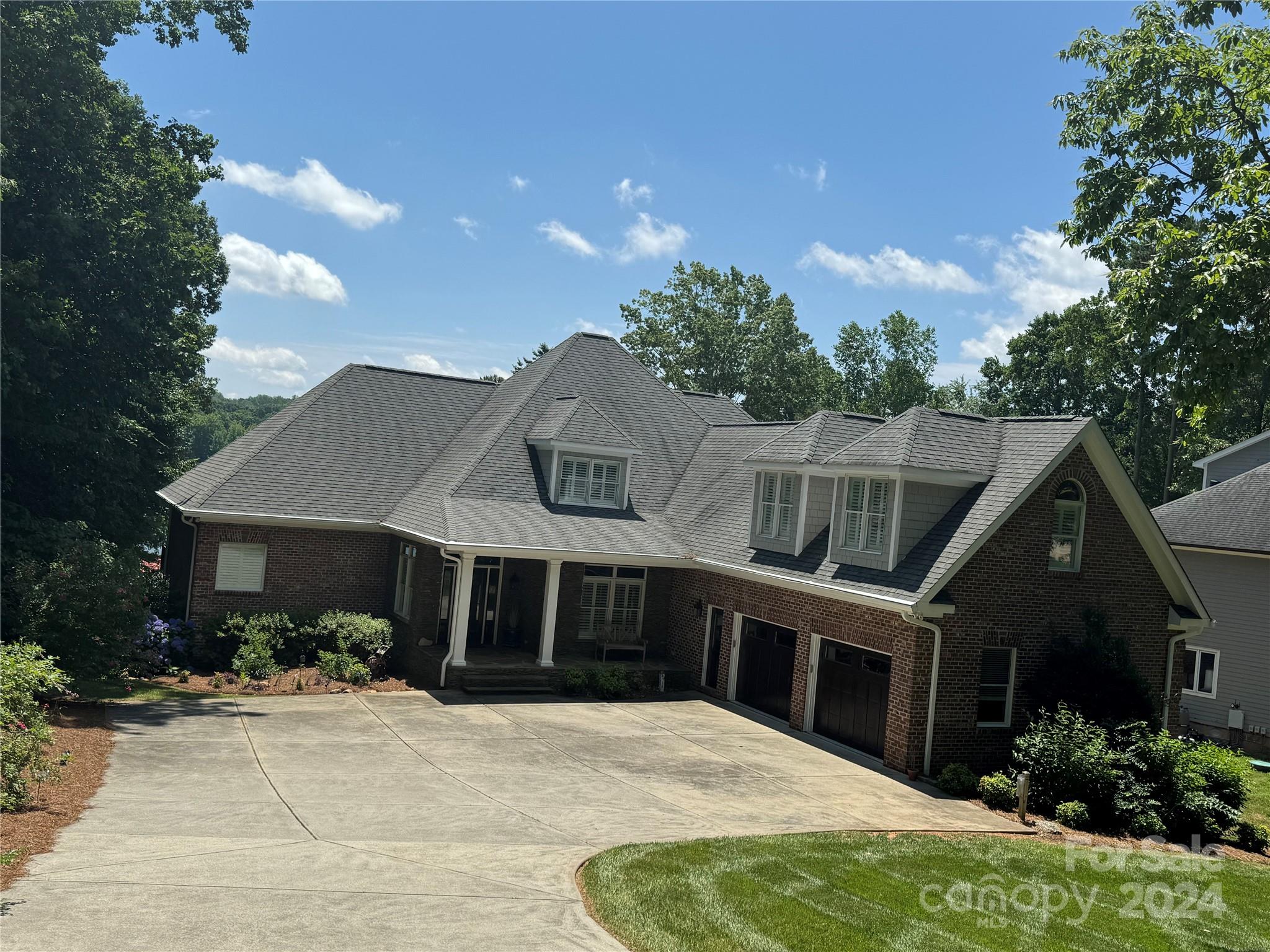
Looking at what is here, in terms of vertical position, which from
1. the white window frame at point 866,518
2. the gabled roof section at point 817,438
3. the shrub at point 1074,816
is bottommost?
the shrub at point 1074,816

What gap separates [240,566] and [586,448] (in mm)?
8879

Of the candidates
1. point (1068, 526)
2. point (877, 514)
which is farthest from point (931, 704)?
point (1068, 526)

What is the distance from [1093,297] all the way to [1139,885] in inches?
1751

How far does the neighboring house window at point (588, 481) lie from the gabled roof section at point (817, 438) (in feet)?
15.3

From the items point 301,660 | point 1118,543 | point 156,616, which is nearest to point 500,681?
point 301,660

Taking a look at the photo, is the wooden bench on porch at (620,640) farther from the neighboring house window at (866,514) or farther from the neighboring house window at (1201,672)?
the neighboring house window at (1201,672)

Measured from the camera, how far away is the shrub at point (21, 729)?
11281mm

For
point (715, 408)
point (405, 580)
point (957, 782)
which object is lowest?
point (957, 782)

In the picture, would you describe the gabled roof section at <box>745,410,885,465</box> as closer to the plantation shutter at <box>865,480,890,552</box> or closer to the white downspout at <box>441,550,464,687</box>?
the plantation shutter at <box>865,480,890,552</box>

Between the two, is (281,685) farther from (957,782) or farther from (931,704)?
(957,782)

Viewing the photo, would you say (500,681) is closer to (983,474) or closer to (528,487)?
(528,487)

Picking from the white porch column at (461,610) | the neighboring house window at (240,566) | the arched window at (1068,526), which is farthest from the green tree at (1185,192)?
the neighboring house window at (240,566)

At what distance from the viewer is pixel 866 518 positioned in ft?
63.6

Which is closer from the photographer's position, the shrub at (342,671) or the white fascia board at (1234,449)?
the shrub at (342,671)
